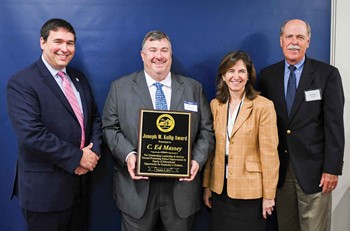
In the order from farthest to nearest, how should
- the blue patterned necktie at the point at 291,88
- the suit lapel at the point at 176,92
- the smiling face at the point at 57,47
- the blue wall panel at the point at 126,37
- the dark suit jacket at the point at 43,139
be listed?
the blue wall panel at the point at 126,37, the blue patterned necktie at the point at 291,88, the suit lapel at the point at 176,92, the smiling face at the point at 57,47, the dark suit jacket at the point at 43,139

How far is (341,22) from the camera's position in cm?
263

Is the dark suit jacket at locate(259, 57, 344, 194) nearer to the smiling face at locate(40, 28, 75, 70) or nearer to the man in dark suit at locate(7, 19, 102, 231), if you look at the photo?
the man in dark suit at locate(7, 19, 102, 231)

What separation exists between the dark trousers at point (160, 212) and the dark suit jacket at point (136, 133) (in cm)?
4

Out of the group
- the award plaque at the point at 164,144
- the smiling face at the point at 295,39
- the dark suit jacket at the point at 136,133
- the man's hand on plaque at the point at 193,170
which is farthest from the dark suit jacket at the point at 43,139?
the smiling face at the point at 295,39

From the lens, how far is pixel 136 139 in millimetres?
2098

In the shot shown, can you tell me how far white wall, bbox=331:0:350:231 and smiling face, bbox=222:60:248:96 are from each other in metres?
0.96

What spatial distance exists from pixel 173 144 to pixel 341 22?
1.68 metres

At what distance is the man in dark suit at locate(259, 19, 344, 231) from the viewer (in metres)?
2.18

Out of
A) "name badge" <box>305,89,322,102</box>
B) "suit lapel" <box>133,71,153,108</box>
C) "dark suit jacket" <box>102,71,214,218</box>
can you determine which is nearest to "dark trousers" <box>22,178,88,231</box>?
"dark suit jacket" <box>102,71,214,218</box>

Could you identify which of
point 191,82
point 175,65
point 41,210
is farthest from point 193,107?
point 41,210

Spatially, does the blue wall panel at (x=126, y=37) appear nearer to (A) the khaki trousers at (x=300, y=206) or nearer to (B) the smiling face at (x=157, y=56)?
(B) the smiling face at (x=157, y=56)

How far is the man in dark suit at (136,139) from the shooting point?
2.10 meters

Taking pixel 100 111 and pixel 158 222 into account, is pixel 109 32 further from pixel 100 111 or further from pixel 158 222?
pixel 158 222

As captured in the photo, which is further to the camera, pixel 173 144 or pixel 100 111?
pixel 100 111
